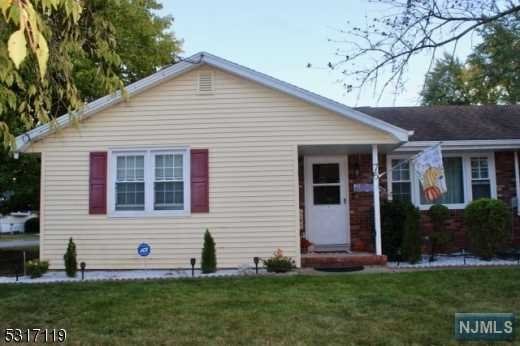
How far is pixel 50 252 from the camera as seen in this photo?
394 inches

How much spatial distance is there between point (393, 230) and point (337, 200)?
1523mm

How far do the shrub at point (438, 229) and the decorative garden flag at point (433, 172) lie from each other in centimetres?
145

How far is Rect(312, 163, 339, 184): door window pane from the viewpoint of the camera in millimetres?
11625

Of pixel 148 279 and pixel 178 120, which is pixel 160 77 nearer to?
pixel 178 120

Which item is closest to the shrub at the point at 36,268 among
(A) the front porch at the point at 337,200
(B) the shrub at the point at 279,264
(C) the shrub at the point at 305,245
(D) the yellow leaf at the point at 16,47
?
(B) the shrub at the point at 279,264

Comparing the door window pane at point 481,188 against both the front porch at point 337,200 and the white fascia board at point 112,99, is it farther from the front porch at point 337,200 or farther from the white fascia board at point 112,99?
the white fascia board at point 112,99

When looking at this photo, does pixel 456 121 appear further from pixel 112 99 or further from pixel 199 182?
pixel 112 99

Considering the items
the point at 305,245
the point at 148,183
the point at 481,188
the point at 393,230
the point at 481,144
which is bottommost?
the point at 305,245

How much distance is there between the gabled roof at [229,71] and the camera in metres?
9.73

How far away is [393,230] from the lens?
35.2ft

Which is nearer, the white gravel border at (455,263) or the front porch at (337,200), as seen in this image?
the white gravel border at (455,263)

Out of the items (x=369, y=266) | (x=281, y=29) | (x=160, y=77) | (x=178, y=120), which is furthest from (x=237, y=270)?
(x=281, y=29)

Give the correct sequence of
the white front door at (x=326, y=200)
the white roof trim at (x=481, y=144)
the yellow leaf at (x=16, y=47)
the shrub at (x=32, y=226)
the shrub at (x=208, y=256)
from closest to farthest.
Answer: the yellow leaf at (x=16, y=47), the shrub at (x=208, y=256), the white roof trim at (x=481, y=144), the white front door at (x=326, y=200), the shrub at (x=32, y=226)

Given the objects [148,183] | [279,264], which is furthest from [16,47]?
[148,183]
